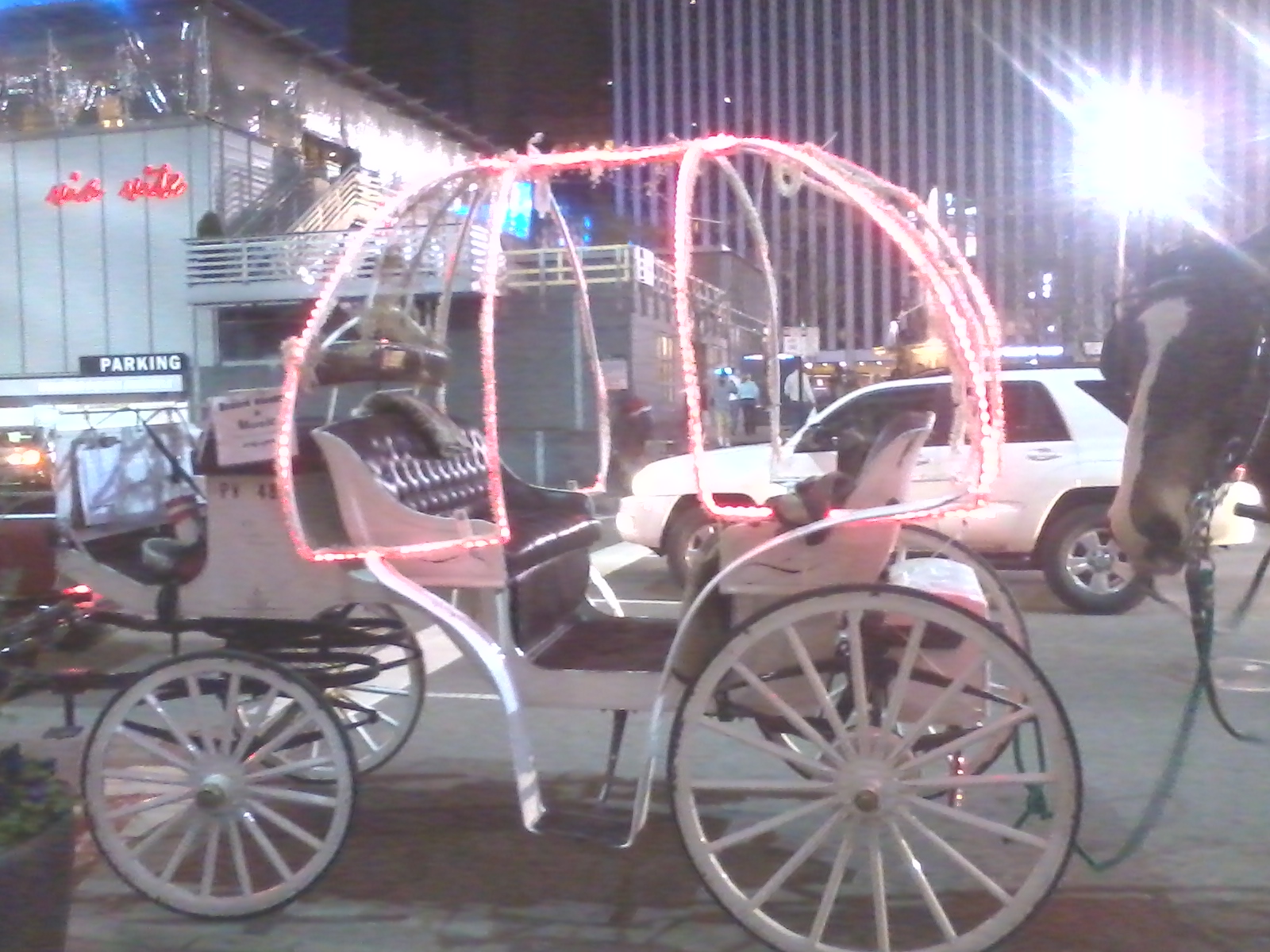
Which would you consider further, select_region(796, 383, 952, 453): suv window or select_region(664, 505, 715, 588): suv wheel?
select_region(664, 505, 715, 588): suv wheel

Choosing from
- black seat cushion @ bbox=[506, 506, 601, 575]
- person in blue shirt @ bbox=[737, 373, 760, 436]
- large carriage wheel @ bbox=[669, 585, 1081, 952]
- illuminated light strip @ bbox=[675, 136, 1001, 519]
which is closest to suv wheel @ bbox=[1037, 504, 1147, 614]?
black seat cushion @ bbox=[506, 506, 601, 575]

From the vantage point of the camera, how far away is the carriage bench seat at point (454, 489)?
4781mm

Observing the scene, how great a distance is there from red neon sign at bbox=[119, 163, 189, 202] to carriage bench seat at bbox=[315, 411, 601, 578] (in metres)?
24.7

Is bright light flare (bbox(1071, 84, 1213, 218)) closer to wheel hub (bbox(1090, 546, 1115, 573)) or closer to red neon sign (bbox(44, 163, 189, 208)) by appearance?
wheel hub (bbox(1090, 546, 1115, 573))

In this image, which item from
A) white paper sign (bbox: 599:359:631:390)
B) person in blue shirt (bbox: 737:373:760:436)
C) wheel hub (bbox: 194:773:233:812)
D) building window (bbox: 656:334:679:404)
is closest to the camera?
wheel hub (bbox: 194:773:233:812)

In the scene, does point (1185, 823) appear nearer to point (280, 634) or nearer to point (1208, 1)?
point (280, 634)

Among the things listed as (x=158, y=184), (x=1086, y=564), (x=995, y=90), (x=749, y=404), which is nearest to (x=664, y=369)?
(x=749, y=404)

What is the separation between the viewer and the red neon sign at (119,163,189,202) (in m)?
28.8

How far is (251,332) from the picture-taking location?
29.2 meters

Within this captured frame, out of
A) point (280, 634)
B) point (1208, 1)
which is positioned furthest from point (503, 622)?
point (1208, 1)

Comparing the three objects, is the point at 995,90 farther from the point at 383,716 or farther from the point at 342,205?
the point at 383,716

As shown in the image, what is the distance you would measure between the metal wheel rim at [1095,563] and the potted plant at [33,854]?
792cm

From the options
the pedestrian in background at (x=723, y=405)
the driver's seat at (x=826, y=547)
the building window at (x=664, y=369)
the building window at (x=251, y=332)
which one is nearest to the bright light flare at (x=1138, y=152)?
the pedestrian in background at (x=723, y=405)

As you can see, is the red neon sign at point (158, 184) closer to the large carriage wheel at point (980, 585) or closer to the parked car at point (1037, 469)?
the parked car at point (1037, 469)
